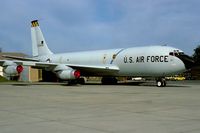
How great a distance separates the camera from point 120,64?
1329 inches

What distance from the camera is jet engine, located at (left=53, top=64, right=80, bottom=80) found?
108ft

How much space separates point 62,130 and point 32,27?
136 feet

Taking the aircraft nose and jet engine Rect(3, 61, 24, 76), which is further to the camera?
jet engine Rect(3, 61, 24, 76)

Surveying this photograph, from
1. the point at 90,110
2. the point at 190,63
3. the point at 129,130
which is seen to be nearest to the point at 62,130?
the point at 129,130

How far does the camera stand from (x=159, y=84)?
30875 mm

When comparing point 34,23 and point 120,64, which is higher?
point 34,23

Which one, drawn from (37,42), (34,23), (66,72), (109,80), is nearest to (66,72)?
(66,72)

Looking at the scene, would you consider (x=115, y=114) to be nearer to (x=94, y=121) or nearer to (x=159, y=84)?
(x=94, y=121)

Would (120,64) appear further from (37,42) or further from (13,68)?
(37,42)

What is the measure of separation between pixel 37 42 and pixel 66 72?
1542 centimetres

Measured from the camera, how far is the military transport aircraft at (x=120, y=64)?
29922mm

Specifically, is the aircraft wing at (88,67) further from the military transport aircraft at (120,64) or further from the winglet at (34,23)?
the winglet at (34,23)

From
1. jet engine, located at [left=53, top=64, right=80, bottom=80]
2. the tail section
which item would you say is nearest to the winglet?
the tail section

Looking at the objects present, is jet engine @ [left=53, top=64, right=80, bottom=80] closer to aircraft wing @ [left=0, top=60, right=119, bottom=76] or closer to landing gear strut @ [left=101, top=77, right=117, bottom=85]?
aircraft wing @ [left=0, top=60, right=119, bottom=76]
